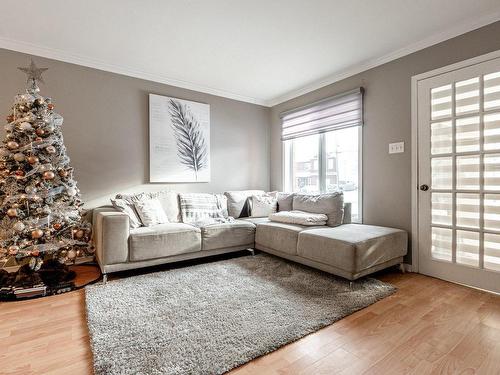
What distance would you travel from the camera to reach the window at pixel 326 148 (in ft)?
11.2

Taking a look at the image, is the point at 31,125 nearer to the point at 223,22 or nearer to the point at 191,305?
the point at 223,22

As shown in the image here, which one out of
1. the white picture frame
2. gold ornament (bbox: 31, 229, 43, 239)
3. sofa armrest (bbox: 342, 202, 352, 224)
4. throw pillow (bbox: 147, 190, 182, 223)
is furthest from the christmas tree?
sofa armrest (bbox: 342, 202, 352, 224)

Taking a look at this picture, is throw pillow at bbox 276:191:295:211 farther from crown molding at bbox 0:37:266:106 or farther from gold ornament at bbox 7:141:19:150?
gold ornament at bbox 7:141:19:150

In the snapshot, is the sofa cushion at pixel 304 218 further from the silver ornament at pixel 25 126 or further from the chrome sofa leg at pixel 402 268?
the silver ornament at pixel 25 126

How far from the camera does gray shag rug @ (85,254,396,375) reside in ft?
4.57

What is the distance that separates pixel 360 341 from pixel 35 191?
278 cm

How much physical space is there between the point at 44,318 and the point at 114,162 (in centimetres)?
193

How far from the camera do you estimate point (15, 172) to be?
7.59 feet

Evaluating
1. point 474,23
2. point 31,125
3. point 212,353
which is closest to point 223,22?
point 31,125

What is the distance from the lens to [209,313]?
1.87 metres

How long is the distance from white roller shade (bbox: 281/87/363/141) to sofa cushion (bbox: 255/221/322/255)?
5.05ft

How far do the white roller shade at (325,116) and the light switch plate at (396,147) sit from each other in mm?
495

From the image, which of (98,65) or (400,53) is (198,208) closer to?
(98,65)

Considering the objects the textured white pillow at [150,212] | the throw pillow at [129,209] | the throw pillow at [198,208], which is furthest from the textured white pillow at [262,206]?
the throw pillow at [129,209]
